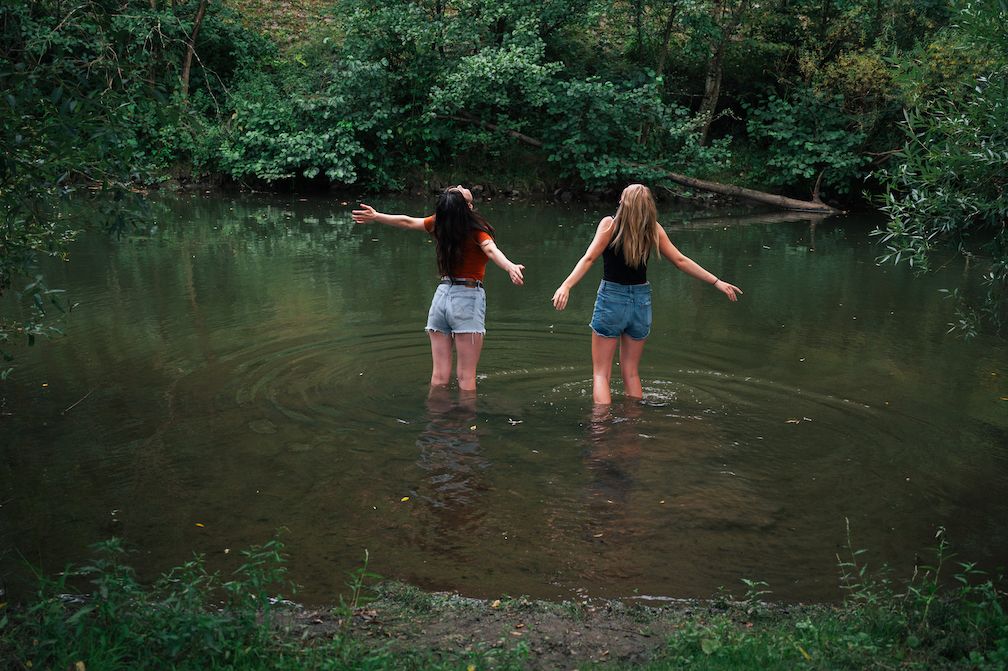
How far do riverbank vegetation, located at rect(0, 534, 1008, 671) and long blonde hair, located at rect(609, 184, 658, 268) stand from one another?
3.31 meters

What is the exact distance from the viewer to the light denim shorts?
815 cm

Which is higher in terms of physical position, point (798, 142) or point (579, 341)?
point (798, 142)

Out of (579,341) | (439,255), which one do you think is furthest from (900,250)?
(579,341)

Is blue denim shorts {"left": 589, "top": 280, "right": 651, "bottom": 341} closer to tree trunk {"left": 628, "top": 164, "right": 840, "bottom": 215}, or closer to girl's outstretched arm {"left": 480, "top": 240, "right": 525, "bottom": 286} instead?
girl's outstretched arm {"left": 480, "top": 240, "right": 525, "bottom": 286}

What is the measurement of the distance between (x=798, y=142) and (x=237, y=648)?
2352 centimetres

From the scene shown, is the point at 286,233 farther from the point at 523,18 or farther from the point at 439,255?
the point at 439,255

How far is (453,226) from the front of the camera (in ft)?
25.9

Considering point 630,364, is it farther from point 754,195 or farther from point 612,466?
point 754,195

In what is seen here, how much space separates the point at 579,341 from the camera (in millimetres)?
10891

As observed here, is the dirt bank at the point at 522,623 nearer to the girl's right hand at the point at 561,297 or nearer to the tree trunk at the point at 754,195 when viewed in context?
the girl's right hand at the point at 561,297

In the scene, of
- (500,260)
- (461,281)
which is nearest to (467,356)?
(461,281)

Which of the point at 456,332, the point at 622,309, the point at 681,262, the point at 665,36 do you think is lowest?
the point at 456,332

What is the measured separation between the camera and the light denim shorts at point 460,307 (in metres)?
8.15

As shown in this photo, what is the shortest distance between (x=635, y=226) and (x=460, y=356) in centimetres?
192
